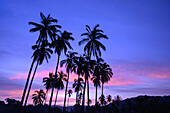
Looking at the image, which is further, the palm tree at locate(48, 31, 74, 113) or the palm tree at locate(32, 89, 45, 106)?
the palm tree at locate(32, 89, 45, 106)

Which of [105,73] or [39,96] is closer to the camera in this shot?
[105,73]

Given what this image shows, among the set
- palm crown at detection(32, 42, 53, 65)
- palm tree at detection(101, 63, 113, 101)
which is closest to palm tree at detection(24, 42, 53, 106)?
palm crown at detection(32, 42, 53, 65)

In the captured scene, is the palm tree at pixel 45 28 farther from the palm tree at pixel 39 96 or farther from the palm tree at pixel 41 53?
the palm tree at pixel 39 96

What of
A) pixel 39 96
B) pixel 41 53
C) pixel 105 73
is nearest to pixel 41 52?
pixel 41 53

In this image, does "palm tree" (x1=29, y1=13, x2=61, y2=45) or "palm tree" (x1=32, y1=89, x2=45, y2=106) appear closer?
"palm tree" (x1=29, y1=13, x2=61, y2=45)

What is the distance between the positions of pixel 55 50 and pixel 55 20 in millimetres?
7063

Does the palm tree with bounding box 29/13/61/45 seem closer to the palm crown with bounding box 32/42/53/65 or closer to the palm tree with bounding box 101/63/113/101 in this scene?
the palm crown with bounding box 32/42/53/65

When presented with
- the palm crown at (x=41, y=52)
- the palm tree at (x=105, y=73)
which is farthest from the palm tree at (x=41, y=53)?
the palm tree at (x=105, y=73)

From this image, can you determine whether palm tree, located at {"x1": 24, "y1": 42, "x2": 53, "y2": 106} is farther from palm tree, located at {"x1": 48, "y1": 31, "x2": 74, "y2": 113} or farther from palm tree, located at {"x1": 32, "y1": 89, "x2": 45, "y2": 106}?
palm tree, located at {"x1": 32, "y1": 89, "x2": 45, "y2": 106}

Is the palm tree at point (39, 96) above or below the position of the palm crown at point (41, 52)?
below

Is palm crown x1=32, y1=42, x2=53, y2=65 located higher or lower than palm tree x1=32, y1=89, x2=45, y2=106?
higher

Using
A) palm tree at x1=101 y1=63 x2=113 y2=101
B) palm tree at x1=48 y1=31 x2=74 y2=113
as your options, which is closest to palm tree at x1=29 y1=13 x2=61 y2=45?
palm tree at x1=48 y1=31 x2=74 y2=113

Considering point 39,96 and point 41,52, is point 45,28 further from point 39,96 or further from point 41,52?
point 39,96

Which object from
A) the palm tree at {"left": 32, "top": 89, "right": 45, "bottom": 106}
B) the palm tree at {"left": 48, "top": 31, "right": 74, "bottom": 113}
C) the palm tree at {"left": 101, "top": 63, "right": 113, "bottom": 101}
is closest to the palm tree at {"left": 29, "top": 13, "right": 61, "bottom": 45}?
the palm tree at {"left": 48, "top": 31, "right": 74, "bottom": 113}
